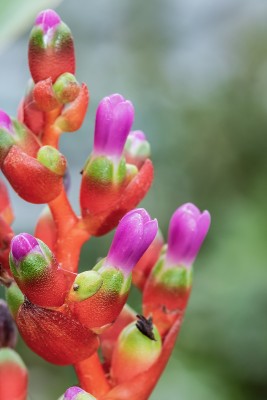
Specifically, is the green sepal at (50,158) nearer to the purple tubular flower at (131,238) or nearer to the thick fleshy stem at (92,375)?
the purple tubular flower at (131,238)

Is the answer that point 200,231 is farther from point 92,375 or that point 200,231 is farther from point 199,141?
point 199,141

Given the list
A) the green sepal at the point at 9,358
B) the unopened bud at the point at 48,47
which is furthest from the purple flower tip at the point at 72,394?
the unopened bud at the point at 48,47

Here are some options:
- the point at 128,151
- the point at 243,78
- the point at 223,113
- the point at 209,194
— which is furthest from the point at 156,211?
the point at 128,151

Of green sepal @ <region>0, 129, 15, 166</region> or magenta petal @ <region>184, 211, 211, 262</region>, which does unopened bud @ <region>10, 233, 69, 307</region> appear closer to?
green sepal @ <region>0, 129, 15, 166</region>

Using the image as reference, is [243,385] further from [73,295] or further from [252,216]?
[73,295]

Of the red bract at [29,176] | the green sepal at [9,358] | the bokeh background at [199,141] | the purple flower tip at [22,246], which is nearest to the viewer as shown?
the purple flower tip at [22,246]

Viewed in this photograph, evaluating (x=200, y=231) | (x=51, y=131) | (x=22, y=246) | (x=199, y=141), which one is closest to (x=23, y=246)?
(x=22, y=246)

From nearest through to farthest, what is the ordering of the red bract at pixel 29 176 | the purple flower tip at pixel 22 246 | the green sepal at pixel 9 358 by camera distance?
the purple flower tip at pixel 22 246, the red bract at pixel 29 176, the green sepal at pixel 9 358
